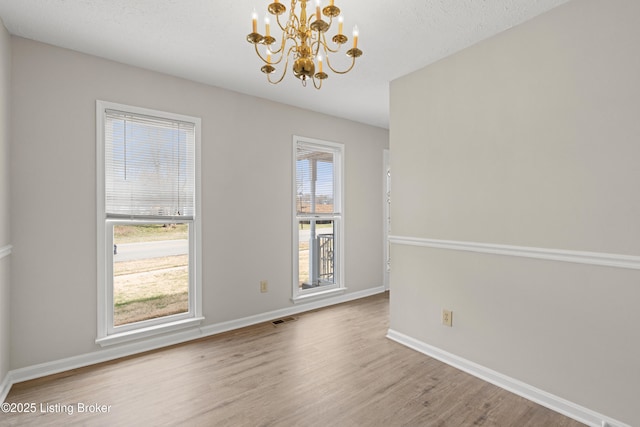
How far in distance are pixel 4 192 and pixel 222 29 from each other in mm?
1885

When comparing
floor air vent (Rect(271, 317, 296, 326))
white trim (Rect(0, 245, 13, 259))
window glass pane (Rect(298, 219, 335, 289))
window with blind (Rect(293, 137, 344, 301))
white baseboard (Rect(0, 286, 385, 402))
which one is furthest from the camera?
window glass pane (Rect(298, 219, 335, 289))

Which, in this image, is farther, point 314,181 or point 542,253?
point 314,181

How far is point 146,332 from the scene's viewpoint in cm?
288

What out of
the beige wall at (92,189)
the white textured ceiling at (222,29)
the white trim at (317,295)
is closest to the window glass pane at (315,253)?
the white trim at (317,295)

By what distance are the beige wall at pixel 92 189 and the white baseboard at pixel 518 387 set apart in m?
1.73

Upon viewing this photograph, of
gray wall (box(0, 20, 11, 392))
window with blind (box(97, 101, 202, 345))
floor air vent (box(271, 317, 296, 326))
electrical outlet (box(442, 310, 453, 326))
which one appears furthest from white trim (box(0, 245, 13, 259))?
electrical outlet (box(442, 310, 453, 326))

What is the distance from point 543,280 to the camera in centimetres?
213

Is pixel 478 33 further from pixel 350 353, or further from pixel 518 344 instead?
pixel 350 353

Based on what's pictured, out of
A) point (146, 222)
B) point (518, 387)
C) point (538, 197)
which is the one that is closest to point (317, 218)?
point (146, 222)

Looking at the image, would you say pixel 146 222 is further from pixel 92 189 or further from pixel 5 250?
pixel 5 250

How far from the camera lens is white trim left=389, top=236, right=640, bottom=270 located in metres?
1.80

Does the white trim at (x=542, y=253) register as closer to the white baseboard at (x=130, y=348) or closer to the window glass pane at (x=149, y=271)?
the white baseboard at (x=130, y=348)

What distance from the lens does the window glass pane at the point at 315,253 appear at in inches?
167

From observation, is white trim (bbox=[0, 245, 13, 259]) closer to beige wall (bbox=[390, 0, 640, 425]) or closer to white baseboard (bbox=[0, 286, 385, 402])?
white baseboard (bbox=[0, 286, 385, 402])
